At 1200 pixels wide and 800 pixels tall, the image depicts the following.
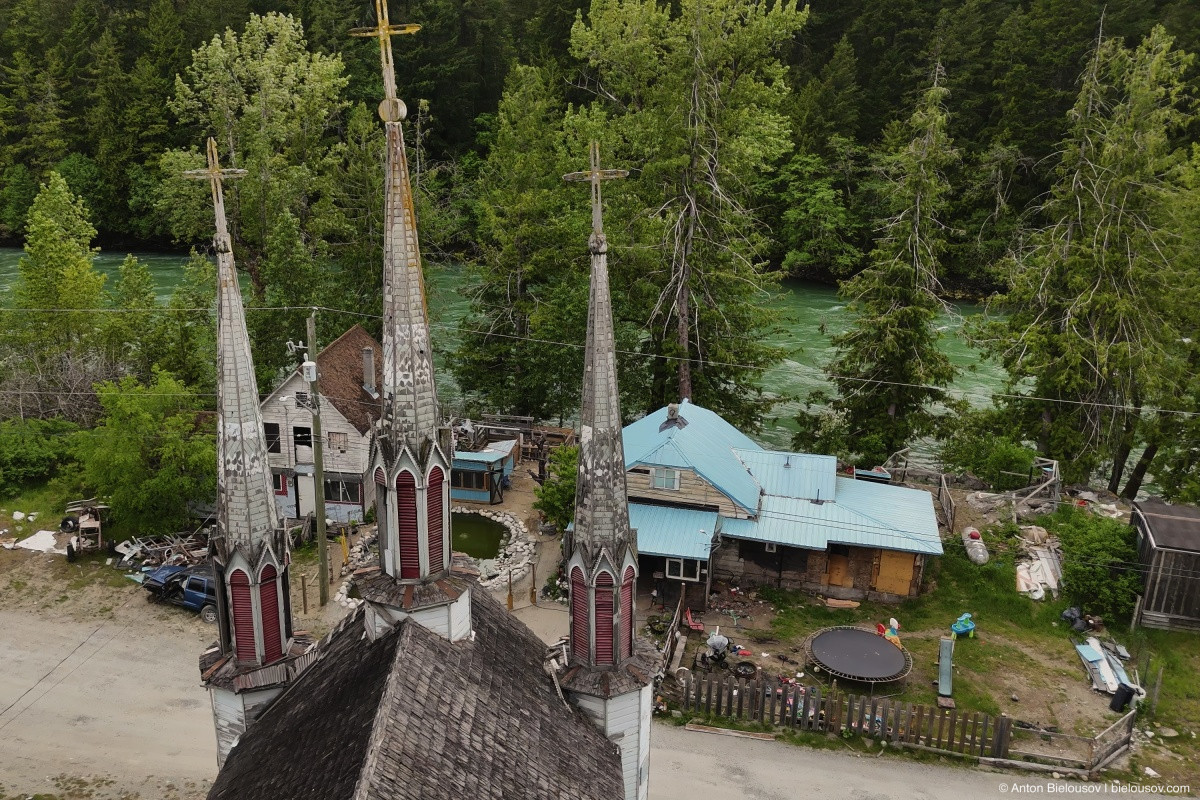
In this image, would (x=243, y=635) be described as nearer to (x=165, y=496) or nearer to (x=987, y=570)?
(x=165, y=496)

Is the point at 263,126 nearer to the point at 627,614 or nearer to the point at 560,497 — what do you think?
the point at 560,497

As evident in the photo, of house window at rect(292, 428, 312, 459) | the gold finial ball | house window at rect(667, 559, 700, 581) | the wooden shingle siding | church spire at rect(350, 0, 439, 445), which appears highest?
the gold finial ball

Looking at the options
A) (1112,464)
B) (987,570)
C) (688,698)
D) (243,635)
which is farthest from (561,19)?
(243,635)

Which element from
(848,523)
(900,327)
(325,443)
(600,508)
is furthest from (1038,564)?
(325,443)

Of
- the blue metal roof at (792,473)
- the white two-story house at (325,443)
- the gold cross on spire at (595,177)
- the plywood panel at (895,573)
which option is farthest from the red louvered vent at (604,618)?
the white two-story house at (325,443)

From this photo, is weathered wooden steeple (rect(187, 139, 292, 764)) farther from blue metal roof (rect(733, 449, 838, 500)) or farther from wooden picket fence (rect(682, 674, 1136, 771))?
blue metal roof (rect(733, 449, 838, 500))

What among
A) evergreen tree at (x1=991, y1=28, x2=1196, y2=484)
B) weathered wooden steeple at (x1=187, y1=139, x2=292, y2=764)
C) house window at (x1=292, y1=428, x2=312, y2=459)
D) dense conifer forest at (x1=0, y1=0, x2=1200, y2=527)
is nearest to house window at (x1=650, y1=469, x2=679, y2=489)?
dense conifer forest at (x1=0, y1=0, x2=1200, y2=527)
